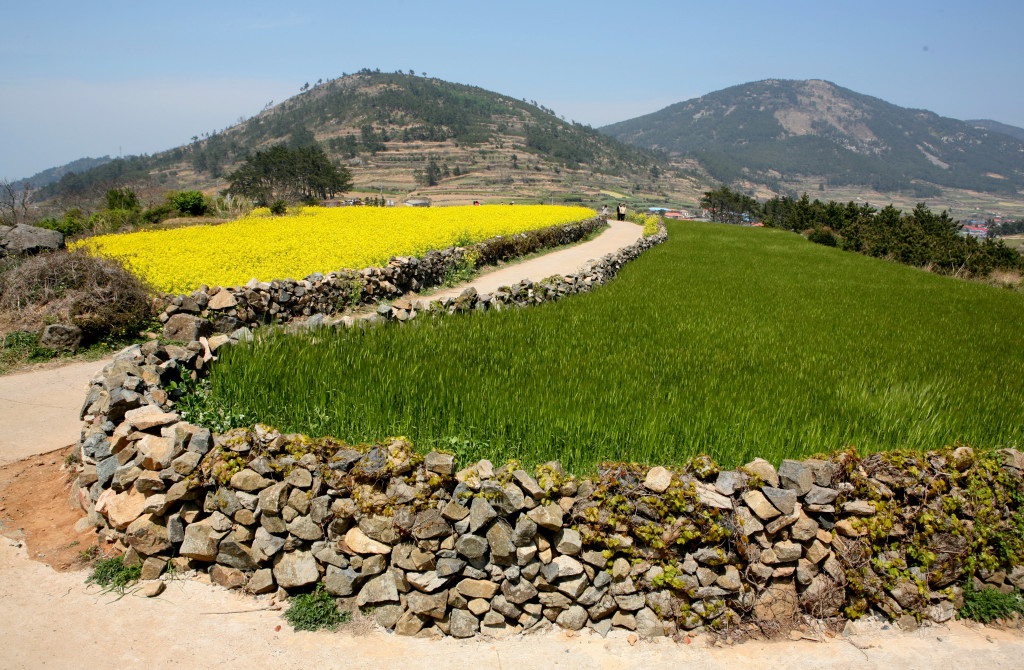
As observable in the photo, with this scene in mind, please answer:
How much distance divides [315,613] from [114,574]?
5.08 ft

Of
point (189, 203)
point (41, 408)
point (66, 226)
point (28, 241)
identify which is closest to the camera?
point (41, 408)

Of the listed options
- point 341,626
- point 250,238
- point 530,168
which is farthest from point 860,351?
point 530,168

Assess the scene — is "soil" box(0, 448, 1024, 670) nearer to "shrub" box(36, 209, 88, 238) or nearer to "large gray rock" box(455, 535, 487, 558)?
"large gray rock" box(455, 535, 487, 558)

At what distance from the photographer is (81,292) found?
361 inches

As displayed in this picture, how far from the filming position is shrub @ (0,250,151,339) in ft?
29.8

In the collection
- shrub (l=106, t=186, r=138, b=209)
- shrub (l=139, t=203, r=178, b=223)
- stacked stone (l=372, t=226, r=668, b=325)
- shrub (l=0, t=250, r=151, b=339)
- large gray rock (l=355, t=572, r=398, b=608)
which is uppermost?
shrub (l=106, t=186, r=138, b=209)

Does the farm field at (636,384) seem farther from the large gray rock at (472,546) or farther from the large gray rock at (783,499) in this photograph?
the large gray rock at (472,546)

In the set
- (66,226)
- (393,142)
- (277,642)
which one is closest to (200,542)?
(277,642)

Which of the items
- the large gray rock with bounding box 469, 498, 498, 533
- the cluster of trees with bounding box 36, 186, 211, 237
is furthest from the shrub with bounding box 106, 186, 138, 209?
the large gray rock with bounding box 469, 498, 498, 533

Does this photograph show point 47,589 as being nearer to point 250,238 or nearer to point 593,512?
point 593,512

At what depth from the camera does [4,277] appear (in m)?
9.73

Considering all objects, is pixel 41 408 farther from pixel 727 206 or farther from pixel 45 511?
pixel 727 206

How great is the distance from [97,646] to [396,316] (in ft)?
18.4

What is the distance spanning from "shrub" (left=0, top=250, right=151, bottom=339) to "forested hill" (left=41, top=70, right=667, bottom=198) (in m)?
104
